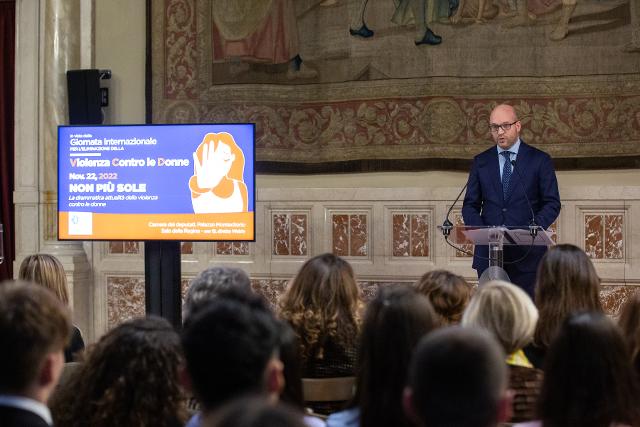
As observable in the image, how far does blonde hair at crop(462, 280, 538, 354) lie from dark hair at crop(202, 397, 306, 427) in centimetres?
159

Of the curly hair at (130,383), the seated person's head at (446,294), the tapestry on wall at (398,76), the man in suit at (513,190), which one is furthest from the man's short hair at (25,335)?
the tapestry on wall at (398,76)

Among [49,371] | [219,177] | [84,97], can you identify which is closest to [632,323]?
[49,371]

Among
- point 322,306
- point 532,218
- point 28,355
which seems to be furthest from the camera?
point 532,218

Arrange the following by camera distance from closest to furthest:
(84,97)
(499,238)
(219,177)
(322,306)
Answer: (322,306) < (499,238) < (219,177) < (84,97)

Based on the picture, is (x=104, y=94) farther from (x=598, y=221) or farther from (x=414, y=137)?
(x=598, y=221)

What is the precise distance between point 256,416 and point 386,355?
1.18 meters

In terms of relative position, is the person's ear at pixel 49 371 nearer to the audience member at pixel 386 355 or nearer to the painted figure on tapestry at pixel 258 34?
the audience member at pixel 386 355

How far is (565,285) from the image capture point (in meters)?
3.48

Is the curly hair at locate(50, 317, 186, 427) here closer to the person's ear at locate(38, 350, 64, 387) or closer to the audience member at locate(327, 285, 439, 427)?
the person's ear at locate(38, 350, 64, 387)

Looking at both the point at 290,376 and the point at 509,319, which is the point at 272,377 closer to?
the point at 290,376

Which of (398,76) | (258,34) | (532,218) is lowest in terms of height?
(532,218)

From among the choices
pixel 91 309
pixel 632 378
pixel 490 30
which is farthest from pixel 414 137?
pixel 632 378

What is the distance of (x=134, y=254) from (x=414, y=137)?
2529 mm

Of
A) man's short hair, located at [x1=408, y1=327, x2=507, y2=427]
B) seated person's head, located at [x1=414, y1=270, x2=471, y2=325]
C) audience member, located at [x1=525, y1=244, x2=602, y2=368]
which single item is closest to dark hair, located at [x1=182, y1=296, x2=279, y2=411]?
man's short hair, located at [x1=408, y1=327, x2=507, y2=427]
